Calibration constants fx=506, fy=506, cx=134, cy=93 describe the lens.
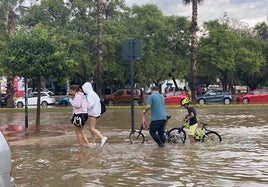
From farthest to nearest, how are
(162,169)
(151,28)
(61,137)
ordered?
(151,28) < (61,137) < (162,169)

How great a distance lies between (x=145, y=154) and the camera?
11.8m

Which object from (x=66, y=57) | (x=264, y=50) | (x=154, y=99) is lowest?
(x=154, y=99)

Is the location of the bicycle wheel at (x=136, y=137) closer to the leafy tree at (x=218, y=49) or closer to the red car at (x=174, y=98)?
the red car at (x=174, y=98)

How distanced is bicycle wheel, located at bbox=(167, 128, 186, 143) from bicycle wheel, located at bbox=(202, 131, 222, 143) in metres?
0.58

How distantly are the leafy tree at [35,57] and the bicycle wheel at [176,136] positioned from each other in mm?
4802

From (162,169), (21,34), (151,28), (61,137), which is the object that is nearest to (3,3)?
(151,28)

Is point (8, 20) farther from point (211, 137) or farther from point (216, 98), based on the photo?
point (211, 137)

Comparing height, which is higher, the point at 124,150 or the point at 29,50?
the point at 29,50

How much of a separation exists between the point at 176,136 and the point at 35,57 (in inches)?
224

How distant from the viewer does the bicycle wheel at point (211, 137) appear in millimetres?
13961

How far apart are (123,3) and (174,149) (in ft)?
122

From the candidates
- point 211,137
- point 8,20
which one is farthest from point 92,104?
point 8,20

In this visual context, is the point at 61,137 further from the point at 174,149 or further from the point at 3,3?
the point at 3,3

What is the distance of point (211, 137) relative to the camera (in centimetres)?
1418
